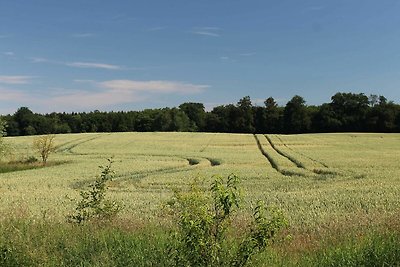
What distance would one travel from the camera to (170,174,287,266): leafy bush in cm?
695

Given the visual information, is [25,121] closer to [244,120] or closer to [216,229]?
[244,120]

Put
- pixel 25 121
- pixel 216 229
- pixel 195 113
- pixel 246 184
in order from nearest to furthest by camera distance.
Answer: pixel 216 229
pixel 246 184
pixel 25 121
pixel 195 113

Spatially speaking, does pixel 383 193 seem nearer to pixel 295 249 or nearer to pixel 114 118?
pixel 295 249

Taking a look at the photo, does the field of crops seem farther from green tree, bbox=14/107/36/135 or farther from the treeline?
green tree, bbox=14/107/36/135

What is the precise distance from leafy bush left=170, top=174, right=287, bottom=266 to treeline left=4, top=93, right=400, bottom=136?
378 ft

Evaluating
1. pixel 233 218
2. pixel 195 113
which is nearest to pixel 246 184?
pixel 233 218

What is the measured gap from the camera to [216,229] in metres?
7.37

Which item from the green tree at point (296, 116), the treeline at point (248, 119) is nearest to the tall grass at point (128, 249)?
the treeline at point (248, 119)

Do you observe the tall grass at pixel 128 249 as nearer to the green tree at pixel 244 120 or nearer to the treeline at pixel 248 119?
the treeline at pixel 248 119

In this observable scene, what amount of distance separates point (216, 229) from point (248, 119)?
130m

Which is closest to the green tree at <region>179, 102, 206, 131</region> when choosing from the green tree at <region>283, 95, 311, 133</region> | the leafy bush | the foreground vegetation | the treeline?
the treeline

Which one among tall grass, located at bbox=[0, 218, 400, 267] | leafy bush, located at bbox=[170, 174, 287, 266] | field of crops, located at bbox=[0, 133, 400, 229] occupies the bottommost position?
field of crops, located at bbox=[0, 133, 400, 229]

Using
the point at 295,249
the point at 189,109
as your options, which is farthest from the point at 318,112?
the point at 295,249

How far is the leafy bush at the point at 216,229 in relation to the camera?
6953 mm
